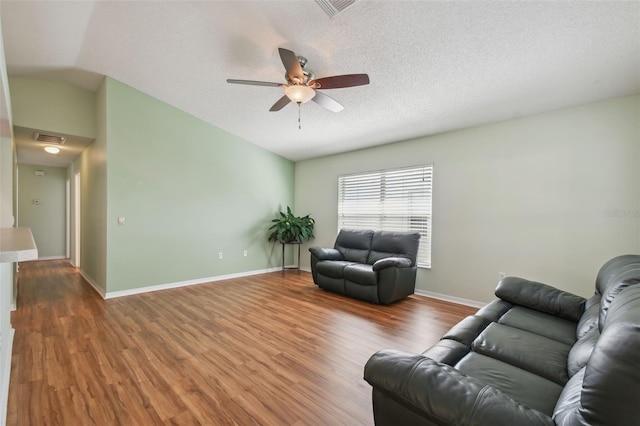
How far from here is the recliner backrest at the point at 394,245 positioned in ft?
13.4

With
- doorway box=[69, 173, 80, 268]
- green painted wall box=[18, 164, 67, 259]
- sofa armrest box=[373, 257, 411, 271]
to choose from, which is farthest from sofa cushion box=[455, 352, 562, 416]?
green painted wall box=[18, 164, 67, 259]

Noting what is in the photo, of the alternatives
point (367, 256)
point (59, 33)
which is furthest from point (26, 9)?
point (367, 256)

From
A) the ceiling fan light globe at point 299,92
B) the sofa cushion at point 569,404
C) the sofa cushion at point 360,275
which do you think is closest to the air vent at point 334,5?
the ceiling fan light globe at point 299,92

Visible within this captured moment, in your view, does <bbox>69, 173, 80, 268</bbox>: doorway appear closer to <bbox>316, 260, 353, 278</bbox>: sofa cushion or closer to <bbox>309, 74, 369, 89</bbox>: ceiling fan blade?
<bbox>316, 260, 353, 278</bbox>: sofa cushion

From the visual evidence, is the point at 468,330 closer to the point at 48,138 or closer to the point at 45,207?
the point at 48,138

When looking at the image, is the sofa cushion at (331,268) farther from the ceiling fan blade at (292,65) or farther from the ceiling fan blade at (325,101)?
the ceiling fan blade at (292,65)

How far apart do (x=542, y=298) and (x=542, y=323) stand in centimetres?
34

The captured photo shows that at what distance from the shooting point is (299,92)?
2713 millimetres

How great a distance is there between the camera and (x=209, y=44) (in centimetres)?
304

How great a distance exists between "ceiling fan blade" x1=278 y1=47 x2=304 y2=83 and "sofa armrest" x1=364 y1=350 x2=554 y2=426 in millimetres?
2360

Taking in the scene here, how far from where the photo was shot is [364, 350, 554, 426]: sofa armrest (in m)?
0.86

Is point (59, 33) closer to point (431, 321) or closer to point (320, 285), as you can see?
point (320, 285)

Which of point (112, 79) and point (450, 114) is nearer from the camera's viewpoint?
point (450, 114)

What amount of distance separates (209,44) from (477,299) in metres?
4.69
